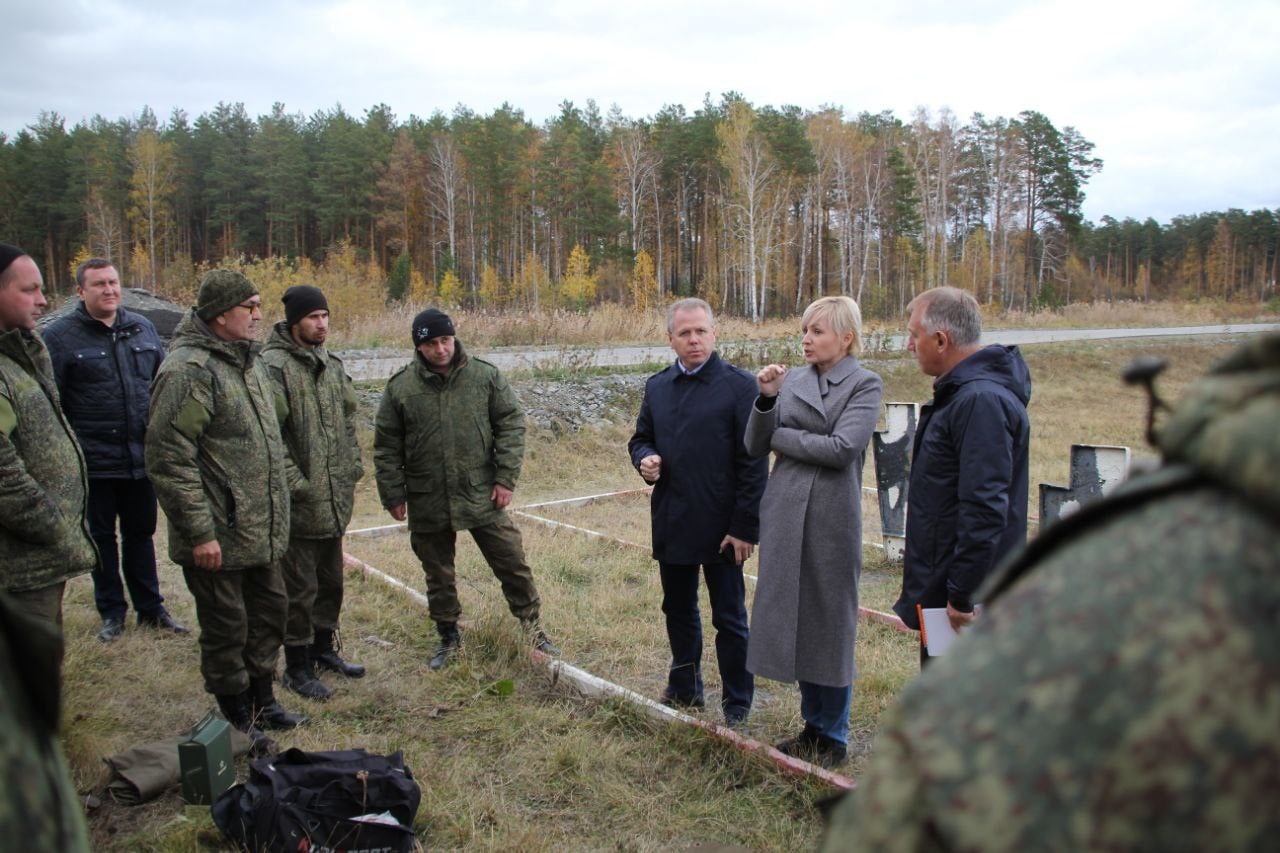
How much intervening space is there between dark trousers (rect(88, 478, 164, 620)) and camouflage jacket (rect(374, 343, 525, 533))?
1462mm

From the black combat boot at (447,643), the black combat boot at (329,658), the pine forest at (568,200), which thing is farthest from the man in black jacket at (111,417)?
the pine forest at (568,200)

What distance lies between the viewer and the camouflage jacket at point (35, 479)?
3171mm

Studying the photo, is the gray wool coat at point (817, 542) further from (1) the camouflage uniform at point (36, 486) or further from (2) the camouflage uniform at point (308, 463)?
(1) the camouflage uniform at point (36, 486)

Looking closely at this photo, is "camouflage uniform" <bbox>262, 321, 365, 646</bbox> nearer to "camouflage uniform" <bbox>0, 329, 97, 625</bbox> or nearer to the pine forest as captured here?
"camouflage uniform" <bbox>0, 329, 97, 625</bbox>

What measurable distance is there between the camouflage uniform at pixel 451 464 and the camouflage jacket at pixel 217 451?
932 mm

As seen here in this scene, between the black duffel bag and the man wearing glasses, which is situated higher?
the man wearing glasses

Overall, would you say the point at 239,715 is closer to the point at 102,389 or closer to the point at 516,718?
the point at 516,718

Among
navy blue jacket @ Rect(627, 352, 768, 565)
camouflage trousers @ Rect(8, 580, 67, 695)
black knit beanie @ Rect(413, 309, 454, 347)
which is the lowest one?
camouflage trousers @ Rect(8, 580, 67, 695)

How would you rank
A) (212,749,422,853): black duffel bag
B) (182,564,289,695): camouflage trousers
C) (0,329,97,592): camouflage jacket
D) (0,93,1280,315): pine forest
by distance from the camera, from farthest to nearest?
(0,93,1280,315): pine forest
(182,564,289,695): camouflage trousers
(0,329,97,592): camouflage jacket
(212,749,422,853): black duffel bag

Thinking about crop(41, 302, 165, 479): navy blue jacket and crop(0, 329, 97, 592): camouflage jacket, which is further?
crop(41, 302, 165, 479): navy blue jacket

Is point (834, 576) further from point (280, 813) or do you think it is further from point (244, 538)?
point (244, 538)

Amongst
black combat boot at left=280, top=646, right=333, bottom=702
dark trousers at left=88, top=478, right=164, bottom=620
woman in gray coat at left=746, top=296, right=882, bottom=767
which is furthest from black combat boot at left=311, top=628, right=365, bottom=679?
woman in gray coat at left=746, top=296, right=882, bottom=767

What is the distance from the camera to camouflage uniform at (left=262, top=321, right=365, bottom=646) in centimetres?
456

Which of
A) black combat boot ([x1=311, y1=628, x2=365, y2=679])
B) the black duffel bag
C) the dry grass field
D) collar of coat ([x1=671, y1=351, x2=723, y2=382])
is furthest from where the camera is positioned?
black combat boot ([x1=311, y1=628, x2=365, y2=679])
